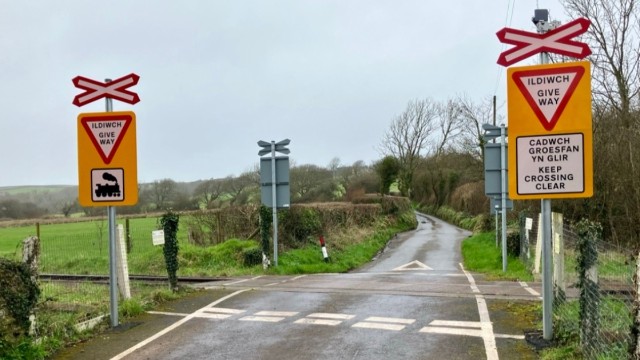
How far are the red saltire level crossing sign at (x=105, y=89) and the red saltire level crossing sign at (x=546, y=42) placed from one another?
4.73 metres

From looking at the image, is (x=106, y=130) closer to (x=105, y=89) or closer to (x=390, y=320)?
(x=105, y=89)

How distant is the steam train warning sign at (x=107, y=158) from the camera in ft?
23.6

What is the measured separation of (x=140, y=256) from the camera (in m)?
20.0

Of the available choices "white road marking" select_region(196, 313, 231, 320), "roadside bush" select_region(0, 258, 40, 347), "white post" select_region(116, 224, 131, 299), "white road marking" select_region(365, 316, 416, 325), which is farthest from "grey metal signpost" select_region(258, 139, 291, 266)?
"roadside bush" select_region(0, 258, 40, 347)

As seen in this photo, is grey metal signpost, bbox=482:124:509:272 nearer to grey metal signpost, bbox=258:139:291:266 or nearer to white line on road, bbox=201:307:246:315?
grey metal signpost, bbox=258:139:291:266

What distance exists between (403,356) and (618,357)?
2.05 metres

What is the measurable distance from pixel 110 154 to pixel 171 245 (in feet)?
11.0

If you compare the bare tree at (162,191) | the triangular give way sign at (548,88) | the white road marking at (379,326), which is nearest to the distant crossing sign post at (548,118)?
the triangular give way sign at (548,88)

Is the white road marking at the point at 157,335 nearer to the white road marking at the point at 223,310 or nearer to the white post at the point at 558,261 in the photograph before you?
the white road marking at the point at 223,310

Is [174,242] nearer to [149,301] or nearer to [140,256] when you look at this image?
[149,301]

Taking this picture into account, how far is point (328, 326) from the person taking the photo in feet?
23.2

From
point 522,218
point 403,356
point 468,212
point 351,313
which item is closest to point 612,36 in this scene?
point 522,218

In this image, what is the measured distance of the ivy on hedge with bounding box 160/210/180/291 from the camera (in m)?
9.84

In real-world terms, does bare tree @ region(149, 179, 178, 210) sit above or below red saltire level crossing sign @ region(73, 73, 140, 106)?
below
